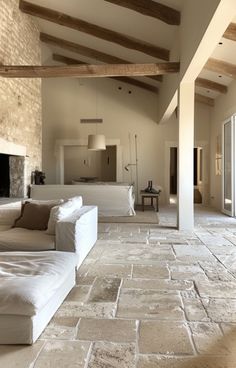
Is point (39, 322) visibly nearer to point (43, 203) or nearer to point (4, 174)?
point (43, 203)

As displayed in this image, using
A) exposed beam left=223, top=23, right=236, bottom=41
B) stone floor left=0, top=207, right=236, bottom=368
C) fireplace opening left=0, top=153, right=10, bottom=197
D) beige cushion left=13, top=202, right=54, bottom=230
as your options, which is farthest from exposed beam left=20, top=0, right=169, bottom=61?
stone floor left=0, top=207, right=236, bottom=368

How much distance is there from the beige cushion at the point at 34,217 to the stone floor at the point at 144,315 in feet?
2.49

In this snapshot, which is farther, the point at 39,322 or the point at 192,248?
the point at 192,248

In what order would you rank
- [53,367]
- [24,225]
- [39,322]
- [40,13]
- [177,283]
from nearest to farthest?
1. [53,367]
2. [39,322]
3. [177,283]
4. [24,225]
5. [40,13]

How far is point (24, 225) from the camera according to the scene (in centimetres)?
426

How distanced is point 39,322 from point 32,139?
6.81 metres

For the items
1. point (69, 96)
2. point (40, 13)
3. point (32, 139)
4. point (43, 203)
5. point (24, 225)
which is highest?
point (40, 13)

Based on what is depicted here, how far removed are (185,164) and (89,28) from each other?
3.76 metres

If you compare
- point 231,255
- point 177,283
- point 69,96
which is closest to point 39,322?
point 177,283

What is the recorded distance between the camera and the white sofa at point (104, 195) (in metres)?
7.86

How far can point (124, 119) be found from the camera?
1109cm

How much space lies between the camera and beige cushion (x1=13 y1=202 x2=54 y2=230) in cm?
420

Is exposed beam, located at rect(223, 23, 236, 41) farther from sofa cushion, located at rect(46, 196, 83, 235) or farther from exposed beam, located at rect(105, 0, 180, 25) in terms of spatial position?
sofa cushion, located at rect(46, 196, 83, 235)

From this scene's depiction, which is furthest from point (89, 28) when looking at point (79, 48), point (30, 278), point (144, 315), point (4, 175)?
point (144, 315)
